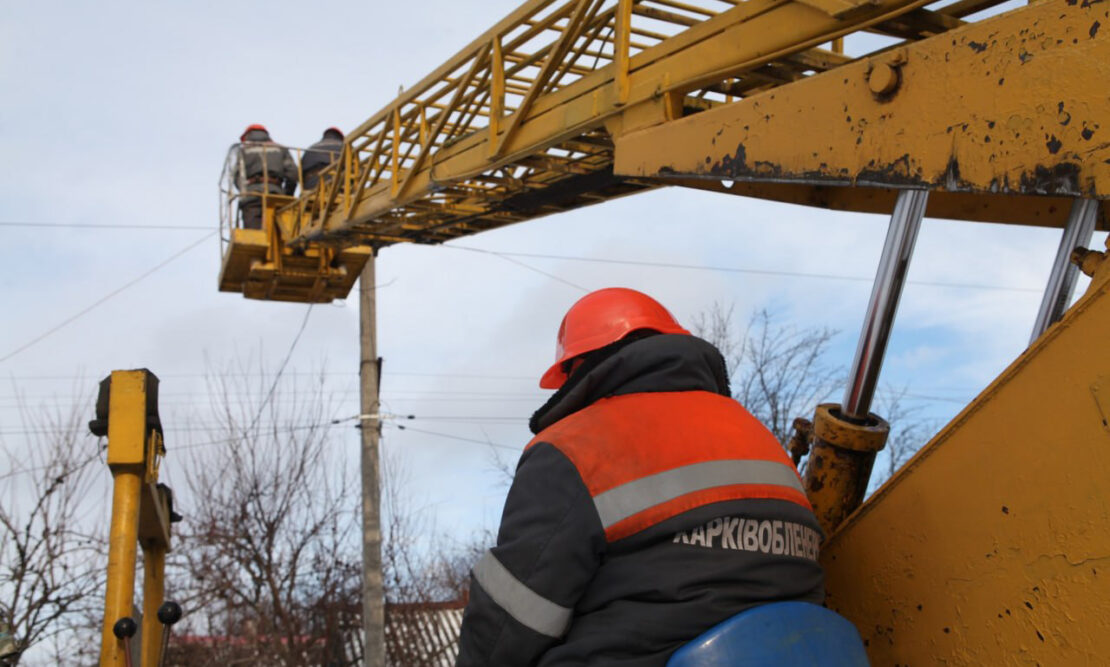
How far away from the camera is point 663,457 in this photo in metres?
2.39

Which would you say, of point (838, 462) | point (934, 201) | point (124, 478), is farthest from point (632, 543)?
point (124, 478)

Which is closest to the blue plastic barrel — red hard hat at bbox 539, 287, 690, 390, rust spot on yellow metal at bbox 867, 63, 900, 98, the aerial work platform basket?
red hard hat at bbox 539, 287, 690, 390

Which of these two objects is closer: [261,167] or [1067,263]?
[1067,263]

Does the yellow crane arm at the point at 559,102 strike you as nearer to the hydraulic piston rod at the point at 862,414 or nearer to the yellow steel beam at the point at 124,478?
the hydraulic piston rod at the point at 862,414

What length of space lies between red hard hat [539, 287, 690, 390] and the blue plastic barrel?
33.5 inches

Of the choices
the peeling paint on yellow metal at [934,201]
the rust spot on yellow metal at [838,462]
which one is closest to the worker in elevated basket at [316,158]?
the peeling paint on yellow metal at [934,201]

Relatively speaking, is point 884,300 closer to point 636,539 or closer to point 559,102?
point 636,539

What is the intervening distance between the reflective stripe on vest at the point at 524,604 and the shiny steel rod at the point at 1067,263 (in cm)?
163

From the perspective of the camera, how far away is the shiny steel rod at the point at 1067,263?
289cm

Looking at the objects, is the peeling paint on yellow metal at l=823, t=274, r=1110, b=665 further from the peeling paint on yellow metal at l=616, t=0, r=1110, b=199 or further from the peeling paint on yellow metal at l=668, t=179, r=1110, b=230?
the peeling paint on yellow metal at l=668, t=179, r=1110, b=230

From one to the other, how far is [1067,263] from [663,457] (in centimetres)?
142

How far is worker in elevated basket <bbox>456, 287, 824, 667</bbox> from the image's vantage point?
2.30 meters

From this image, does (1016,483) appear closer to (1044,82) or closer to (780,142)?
(1044,82)

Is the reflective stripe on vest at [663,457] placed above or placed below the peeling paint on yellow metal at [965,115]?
below
